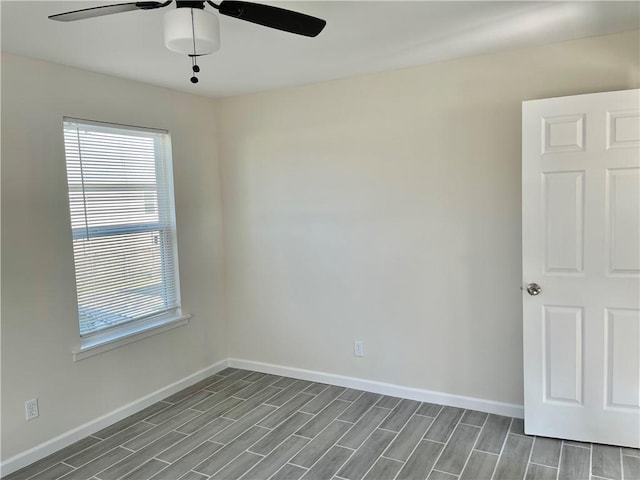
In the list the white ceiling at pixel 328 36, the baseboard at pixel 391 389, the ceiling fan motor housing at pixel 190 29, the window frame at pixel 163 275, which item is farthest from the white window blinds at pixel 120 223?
the ceiling fan motor housing at pixel 190 29

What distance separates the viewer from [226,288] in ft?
14.2

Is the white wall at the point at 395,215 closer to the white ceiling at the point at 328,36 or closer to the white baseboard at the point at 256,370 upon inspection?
the white baseboard at the point at 256,370

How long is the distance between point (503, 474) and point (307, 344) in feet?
6.10

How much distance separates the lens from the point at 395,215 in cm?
348

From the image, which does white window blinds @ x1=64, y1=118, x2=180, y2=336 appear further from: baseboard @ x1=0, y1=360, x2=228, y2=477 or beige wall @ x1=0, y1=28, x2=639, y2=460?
baseboard @ x1=0, y1=360, x2=228, y2=477

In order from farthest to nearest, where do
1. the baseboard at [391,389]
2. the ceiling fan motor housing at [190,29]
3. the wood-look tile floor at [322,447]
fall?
the baseboard at [391,389] → the wood-look tile floor at [322,447] → the ceiling fan motor housing at [190,29]

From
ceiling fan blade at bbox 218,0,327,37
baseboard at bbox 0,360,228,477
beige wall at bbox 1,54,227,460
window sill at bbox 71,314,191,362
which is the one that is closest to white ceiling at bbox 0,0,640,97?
beige wall at bbox 1,54,227,460

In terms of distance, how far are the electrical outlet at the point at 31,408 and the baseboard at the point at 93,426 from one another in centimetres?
20

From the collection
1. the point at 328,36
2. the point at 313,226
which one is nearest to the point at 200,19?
the point at 328,36

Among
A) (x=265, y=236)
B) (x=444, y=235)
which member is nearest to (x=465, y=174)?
(x=444, y=235)

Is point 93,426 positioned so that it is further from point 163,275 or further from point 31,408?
point 163,275

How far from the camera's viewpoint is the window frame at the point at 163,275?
309 centimetres

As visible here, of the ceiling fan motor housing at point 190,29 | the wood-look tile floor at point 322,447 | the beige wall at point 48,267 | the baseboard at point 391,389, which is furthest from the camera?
the baseboard at point 391,389

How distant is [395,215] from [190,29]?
2073 mm
